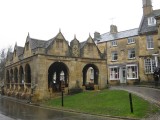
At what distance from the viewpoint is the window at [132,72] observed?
42844mm

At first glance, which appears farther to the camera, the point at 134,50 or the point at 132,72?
the point at 134,50

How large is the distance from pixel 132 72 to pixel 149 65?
4843mm

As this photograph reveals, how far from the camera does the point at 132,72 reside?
4366cm

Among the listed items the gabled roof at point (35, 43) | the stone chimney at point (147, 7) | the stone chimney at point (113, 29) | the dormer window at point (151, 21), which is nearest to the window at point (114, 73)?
the stone chimney at point (113, 29)

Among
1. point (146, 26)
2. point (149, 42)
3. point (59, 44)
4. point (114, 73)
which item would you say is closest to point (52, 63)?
point (59, 44)

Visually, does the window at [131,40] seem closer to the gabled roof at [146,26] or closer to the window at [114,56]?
the gabled roof at [146,26]

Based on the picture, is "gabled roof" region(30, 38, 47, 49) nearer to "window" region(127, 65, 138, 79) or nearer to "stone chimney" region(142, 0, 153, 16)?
"window" region(127, 65, 138, 79)

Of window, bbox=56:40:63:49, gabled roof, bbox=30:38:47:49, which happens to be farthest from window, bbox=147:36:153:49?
gabled roof, bbox=30:38:47:49

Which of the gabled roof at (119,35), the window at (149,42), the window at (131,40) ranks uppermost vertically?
the gabled roof at (119,35)

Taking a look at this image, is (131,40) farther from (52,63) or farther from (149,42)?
(52,63)

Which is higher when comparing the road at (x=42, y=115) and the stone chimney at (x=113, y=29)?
the stone chimney at (x=113, y=29)

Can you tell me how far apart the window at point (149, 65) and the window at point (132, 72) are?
326 centimetres

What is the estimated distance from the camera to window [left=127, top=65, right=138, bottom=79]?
1687 inches

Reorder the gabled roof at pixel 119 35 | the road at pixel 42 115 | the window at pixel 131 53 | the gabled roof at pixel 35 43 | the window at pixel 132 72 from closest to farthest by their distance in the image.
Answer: the road at pixel 42 115 < the gabled roof at pixel 35 43 < the window at pixel 132 72 < the window at pixel 131 53 < the gabled roof at pixel 119 35
